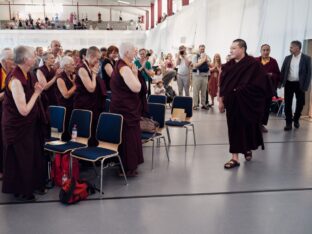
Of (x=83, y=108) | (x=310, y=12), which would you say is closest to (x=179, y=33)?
(x=310, y=12)

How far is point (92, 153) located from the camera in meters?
3.31

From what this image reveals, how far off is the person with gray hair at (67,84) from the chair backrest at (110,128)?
2.07 ft

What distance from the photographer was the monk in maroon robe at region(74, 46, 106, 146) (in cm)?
386

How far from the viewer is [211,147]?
16.6 feet

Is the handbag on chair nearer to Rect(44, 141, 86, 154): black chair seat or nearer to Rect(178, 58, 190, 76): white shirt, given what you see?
Rect(44, 141, 86, 154): black chair seat

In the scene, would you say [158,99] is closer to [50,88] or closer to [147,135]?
[147,135]

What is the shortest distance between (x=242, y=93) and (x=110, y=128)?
1539 millimetres

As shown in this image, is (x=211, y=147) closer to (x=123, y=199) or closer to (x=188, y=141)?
(x=188, y=141)

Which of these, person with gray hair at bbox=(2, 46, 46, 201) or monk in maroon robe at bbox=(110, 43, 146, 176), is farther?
monk in maroon robe at bbox=(110, 43, 146, 176)

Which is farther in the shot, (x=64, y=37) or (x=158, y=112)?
(x=64, y=37)

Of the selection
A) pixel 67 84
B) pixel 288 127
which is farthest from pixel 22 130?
pixel 288 127

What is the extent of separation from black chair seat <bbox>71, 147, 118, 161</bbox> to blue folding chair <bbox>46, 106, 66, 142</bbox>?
0.62 meters

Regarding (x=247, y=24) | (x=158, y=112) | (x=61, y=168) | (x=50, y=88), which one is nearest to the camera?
(x=61, y=168)

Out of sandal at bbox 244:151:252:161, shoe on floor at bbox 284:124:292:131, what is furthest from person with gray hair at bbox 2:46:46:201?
shoe on floor at bbox 284:124:292:131
